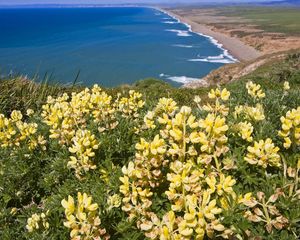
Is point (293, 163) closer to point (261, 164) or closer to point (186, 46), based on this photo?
point (261, 164)

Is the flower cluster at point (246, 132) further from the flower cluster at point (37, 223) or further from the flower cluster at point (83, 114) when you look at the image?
the flower cluster at point (37, 223)

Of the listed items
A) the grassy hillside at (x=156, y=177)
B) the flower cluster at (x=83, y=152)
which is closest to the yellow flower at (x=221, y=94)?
the grassy hillside at (x=156, y=177)

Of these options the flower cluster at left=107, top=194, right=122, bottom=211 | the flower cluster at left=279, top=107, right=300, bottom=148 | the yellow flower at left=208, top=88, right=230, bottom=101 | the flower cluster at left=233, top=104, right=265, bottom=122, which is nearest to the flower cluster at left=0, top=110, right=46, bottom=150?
the flower cluster at left=107, top=194, right=122, bottom=211

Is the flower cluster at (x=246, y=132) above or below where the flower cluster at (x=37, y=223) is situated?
above

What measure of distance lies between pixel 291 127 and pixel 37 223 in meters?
1.76

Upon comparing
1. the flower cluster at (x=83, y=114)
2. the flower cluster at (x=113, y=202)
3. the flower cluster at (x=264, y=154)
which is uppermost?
the flower cluster at (x=264, y=154)

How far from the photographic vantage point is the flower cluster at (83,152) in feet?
9.19

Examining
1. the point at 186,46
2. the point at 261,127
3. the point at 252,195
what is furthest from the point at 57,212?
the point at 186,46

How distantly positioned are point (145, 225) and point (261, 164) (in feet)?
2.58

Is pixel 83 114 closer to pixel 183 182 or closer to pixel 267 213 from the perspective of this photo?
pixel 183 182

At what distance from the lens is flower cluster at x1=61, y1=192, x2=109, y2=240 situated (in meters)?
2.12

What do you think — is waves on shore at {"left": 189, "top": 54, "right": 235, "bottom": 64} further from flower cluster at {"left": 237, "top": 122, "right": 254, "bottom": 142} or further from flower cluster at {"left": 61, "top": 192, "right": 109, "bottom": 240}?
flower cluster at {"left": 61, "top": 192, "right": 109, "bottom": 240}

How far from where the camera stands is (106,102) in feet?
11.9

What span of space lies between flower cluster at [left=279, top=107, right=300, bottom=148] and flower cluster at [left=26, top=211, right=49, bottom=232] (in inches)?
64.3
